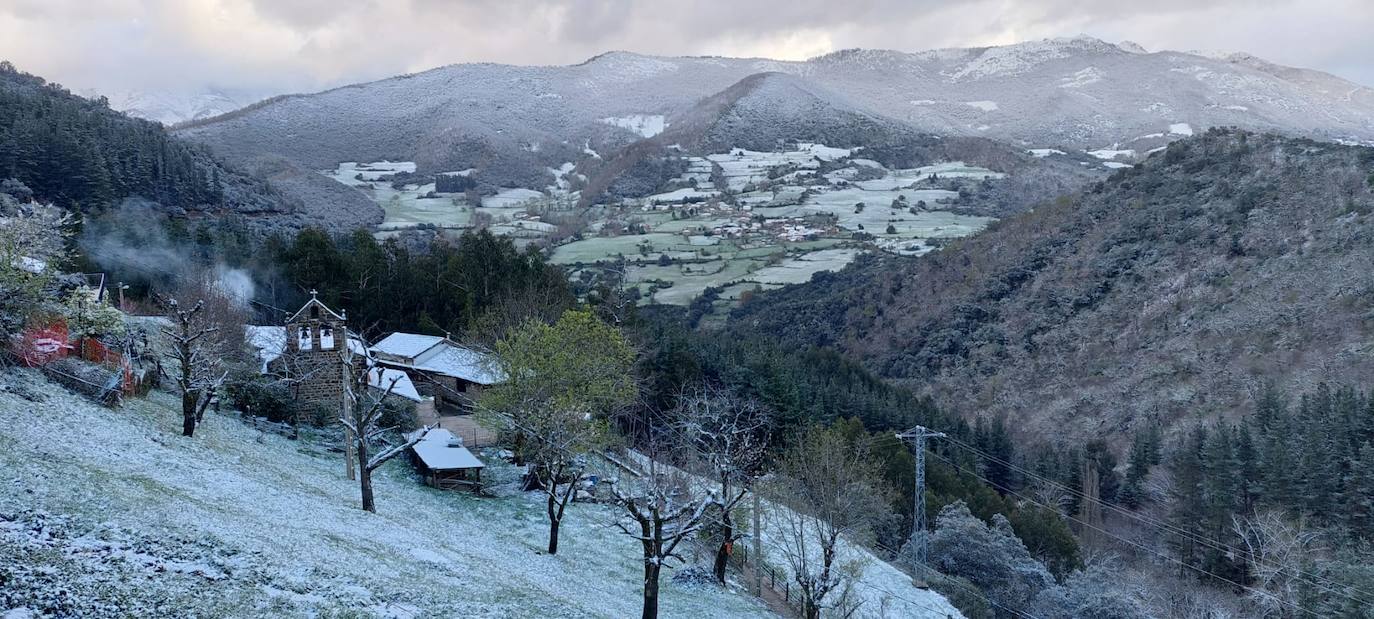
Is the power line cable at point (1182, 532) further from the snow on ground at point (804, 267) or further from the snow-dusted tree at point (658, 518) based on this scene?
the snow on ground at point (804, 267)

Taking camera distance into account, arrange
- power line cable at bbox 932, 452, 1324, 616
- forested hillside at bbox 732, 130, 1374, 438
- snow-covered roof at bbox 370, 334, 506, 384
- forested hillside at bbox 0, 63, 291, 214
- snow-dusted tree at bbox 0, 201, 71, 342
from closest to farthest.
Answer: snow-dusted tree at bbox 0, 201, 71, 342
power line cable at bbox 932, 452, 1324, 616
snow-covered roof at bbox 370, 334, 506, 384
forested hillside at bbox 732, 130, 1374, 438
forested hillside at bbox 0, 63, 291, 214

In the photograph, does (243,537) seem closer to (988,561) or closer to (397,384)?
(397,384)

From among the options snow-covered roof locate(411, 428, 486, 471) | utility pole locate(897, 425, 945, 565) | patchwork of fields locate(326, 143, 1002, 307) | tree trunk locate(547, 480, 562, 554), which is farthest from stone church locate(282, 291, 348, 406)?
patchwork of fields locate(326, 143, 1002, 307)

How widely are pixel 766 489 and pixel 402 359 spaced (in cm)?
2251

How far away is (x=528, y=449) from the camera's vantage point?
34.3 meters

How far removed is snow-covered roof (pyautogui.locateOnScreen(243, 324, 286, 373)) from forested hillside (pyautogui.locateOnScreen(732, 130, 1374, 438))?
4448cm

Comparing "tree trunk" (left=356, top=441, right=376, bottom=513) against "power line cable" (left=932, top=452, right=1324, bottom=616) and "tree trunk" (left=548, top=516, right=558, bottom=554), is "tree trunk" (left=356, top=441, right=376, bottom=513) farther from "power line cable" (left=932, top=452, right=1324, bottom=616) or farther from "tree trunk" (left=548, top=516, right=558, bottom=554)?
"power line cable" (left=932, top=452, right=1324, bottom=616)

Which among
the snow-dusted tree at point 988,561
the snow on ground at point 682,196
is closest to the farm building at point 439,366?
the snow-dusted tree at point 988,561

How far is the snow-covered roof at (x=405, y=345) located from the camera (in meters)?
45.3

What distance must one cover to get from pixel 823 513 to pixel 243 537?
658 inches

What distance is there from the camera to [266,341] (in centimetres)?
4053

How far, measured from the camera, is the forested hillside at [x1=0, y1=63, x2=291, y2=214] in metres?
65.4

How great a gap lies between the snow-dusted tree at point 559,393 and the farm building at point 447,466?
188 centimetres

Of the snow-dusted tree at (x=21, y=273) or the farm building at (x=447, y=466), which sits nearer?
the snow-dusted tree at (x=21, y=273)
